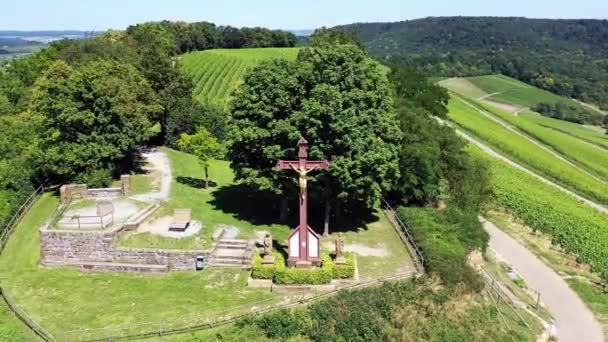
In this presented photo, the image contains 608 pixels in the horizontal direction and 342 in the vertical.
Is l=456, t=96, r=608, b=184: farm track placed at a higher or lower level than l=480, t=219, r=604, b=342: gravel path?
lower

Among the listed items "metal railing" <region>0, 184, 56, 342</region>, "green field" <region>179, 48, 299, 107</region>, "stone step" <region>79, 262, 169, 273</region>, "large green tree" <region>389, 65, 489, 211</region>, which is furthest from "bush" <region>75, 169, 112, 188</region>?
"green field" <region>179, 48, 299, 107</region>

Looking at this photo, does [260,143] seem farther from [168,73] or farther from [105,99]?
[168,73]

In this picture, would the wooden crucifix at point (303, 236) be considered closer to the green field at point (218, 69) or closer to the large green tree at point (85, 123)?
the large green tree at point (85, 123)

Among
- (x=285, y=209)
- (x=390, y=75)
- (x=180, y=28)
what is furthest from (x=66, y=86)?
(x=180, y=28)

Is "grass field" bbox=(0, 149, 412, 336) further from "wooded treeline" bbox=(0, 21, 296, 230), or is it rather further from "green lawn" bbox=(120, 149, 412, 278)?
"wooded treeline" bbox=(0, 21, 296, 230)

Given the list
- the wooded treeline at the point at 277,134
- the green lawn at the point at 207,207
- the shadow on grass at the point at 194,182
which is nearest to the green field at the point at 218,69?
the wooded treeline at the point at 277,134

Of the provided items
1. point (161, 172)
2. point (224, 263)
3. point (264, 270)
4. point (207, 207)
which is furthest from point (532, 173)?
point (264, 270)
